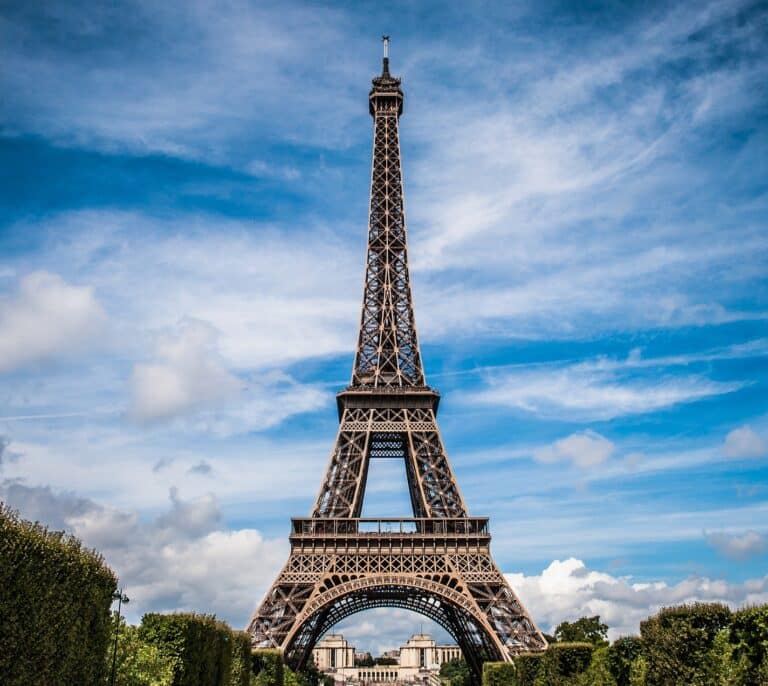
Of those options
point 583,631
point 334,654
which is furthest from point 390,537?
point 334,654

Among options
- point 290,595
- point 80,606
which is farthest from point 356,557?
point 80,606

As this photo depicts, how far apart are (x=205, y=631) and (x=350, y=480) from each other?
24.3 metres

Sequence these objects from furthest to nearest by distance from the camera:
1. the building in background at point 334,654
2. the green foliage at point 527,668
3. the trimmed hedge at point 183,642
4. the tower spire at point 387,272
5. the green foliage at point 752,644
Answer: the building in background at point 334,654 < the tower spire at point 387,272 < the green foliage at point 527,668 < the trimmed hedge at point 183,642 < the green foliage at point 752,644

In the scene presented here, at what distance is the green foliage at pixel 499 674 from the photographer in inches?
1810

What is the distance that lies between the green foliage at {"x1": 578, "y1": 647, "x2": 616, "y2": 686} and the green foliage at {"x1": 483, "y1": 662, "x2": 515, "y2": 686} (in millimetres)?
7177

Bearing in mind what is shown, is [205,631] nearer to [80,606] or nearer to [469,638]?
[80,606]

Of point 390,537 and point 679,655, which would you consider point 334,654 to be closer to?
point 390,537

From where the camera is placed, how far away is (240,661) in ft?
125

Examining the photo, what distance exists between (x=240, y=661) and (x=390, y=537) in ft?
53.0

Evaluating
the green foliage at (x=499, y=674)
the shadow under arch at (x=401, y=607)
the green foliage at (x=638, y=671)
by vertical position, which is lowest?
the green foliage at (x=638, y=671)

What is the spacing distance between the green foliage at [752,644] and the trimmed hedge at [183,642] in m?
19.7

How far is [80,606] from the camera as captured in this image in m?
21.0

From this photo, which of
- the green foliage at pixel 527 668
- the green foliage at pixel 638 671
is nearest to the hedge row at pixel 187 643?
the green foliage at pixel 638 671

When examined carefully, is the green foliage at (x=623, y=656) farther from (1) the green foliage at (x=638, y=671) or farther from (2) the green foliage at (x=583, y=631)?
(2) the green foliage at (x=583, y=631)
